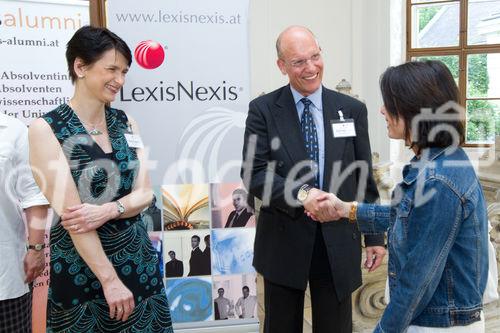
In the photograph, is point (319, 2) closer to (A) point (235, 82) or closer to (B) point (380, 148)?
(B) point (380, 148)

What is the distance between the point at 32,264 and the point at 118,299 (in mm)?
495

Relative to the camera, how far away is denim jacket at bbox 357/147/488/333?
3.58 ft

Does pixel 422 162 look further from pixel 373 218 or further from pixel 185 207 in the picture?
pixel 185 207

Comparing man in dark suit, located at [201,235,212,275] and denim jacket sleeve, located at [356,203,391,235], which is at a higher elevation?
denim jacket sleeve, located at [356,203,391,235]

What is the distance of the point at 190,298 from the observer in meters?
2.49

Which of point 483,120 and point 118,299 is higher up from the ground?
point 483,120

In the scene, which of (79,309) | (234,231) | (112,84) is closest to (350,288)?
(234,231)

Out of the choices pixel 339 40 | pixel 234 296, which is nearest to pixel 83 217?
pixel 234 296

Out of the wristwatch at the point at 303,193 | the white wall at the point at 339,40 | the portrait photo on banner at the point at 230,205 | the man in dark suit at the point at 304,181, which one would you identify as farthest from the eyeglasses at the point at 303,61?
the white wall at the point at 339,40

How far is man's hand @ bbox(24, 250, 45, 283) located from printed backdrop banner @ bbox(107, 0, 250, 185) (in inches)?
29.0

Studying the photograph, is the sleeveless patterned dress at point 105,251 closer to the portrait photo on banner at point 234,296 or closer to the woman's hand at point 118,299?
the woman's hand at point 118,299

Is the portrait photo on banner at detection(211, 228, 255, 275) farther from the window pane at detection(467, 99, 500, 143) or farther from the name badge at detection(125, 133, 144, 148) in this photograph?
the window pane at detection(467, 99, 500, 143)

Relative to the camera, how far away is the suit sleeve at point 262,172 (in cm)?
178

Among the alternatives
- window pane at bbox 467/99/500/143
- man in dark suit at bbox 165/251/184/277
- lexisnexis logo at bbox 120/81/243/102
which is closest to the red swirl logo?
lexisnexis logo at bbox 120/81/243/102
